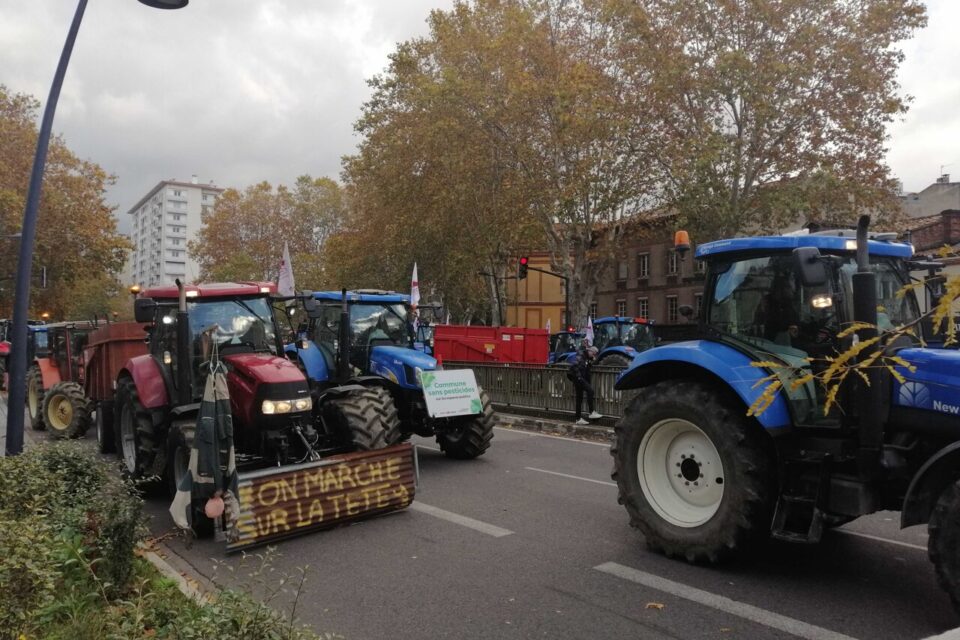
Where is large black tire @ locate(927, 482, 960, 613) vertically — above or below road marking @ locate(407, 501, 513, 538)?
above

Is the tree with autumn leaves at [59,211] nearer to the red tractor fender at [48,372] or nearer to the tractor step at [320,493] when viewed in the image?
the red tractor fender at [48,372]

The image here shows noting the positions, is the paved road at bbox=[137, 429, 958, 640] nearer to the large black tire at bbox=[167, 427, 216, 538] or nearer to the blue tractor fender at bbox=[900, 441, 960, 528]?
the large black tire at bbox=[167, 427, 216, 538]

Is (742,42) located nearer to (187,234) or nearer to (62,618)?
(62,618)

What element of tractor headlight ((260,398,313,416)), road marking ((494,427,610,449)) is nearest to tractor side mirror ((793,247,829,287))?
tractor headlight ((260,398,313,416))

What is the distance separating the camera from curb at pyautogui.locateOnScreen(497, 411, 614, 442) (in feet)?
42.8

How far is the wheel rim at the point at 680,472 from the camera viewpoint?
5.41m

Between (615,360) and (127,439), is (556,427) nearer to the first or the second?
(615,360)

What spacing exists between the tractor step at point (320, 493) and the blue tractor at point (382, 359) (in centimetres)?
229

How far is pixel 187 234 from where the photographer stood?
440 ft

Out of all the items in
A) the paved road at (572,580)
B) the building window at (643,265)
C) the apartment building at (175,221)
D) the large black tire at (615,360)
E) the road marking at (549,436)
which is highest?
the apartment building at (175,221)

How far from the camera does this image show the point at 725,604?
455 cm

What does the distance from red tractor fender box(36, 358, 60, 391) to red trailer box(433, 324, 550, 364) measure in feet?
31.4

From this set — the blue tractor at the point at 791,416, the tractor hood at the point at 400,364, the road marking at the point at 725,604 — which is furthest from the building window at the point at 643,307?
the road marking at the point at 725,604

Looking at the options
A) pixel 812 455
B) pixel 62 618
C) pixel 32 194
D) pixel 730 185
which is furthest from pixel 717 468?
pixel 730 185
